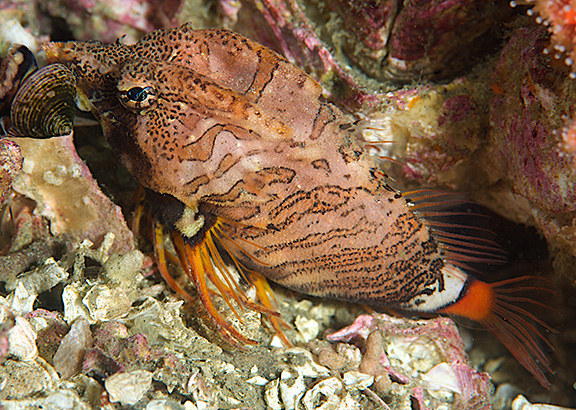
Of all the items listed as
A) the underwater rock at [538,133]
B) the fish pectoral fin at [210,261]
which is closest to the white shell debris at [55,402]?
the fish pectoral fin at [210,261]

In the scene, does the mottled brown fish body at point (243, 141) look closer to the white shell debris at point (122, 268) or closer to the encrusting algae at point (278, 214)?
the encrusting algae at point (278, 214)

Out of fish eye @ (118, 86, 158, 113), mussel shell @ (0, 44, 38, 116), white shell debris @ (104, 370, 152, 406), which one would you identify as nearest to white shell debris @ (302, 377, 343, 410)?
white shell debris @ (104, 370, 152, 406)

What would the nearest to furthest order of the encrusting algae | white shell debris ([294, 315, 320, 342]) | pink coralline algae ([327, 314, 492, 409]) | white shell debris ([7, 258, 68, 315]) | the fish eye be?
white shell debris ([7, 258, 68, 315]) → the encrusting algae → the fish eye → pink coralline algae ([327, 314, 492, 409]) → white shell debris ([294, 315, 320, 342])

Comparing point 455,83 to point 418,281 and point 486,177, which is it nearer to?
point 486,177

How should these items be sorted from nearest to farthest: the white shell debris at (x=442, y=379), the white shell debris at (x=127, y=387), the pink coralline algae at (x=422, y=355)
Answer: the white shell debris at (x=127, y=387)
the pink coralline algae at (x=422, y=355)
the white shell debris at (x=442, y=379)

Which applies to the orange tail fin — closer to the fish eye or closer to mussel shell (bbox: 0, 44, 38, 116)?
the fish eye
